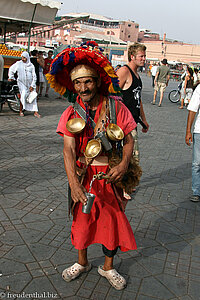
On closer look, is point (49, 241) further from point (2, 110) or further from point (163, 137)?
point (2, 110)

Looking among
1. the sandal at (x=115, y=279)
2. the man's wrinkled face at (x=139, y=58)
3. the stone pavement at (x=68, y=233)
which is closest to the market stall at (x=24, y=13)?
the stone pavement at (x=68, y=233)

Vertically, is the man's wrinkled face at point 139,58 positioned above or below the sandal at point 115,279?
above

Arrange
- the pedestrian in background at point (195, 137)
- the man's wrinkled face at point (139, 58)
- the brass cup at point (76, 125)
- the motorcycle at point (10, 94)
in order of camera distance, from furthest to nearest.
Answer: the motorcycle at point (10, 94), the pedestrian in background at point (195, 137), the man's wrinkled face at point (139, 58), the brass cup at point (76, 125)

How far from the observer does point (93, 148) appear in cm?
245

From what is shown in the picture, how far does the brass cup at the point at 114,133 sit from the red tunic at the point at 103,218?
0.40ft

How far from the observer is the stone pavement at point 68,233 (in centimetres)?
282

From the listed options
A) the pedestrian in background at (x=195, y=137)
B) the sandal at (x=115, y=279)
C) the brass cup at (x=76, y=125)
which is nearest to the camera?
the brass cup at (x=76, y=125)

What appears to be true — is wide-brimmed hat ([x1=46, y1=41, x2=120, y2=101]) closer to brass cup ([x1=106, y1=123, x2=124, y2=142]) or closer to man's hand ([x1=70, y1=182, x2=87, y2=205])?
brass cup ([x1=106, y1=123, x2=124, y2=142])

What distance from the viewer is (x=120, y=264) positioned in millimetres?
3189

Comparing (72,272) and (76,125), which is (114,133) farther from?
(72,272)

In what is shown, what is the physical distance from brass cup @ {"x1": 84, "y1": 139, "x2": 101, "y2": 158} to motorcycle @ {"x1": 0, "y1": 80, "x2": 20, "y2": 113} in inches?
318

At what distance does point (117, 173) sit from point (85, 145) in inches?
13.9

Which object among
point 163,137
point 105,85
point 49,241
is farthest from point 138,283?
point 163,137

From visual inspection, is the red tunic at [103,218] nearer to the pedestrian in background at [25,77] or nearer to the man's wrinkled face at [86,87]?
the man's wrinkled face at [86,87]
